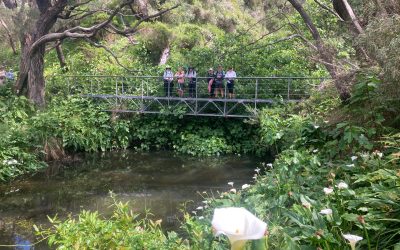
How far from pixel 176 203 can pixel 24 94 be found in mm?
8311

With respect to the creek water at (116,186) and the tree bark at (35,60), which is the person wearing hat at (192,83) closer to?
the creek water at (116,186)

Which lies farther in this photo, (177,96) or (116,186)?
(177,96)

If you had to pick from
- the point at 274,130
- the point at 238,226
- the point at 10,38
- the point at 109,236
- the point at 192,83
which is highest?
the point at 10,38

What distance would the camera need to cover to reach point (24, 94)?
569 inches

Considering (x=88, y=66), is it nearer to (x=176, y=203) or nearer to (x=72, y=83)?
(x=72, y=83)

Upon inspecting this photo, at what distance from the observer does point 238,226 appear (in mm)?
1347

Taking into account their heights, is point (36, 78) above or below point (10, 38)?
below

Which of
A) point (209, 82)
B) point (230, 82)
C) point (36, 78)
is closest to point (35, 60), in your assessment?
point (36, 78)

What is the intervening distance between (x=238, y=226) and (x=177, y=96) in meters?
14.1

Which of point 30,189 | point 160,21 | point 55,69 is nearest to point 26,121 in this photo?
point 30,189

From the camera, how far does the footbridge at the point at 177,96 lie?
46.1 ft

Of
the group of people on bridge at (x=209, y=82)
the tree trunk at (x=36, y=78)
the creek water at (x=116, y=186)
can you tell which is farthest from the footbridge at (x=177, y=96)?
the creek water at (x=116, y=186)

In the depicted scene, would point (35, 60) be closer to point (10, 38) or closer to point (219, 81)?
point (219, 81)

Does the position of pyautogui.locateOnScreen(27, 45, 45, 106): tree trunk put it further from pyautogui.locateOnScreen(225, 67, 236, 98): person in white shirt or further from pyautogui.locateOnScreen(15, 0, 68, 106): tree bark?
pyautogui.locateOnScreen(225, 67, 236, 98): person in white shirt
